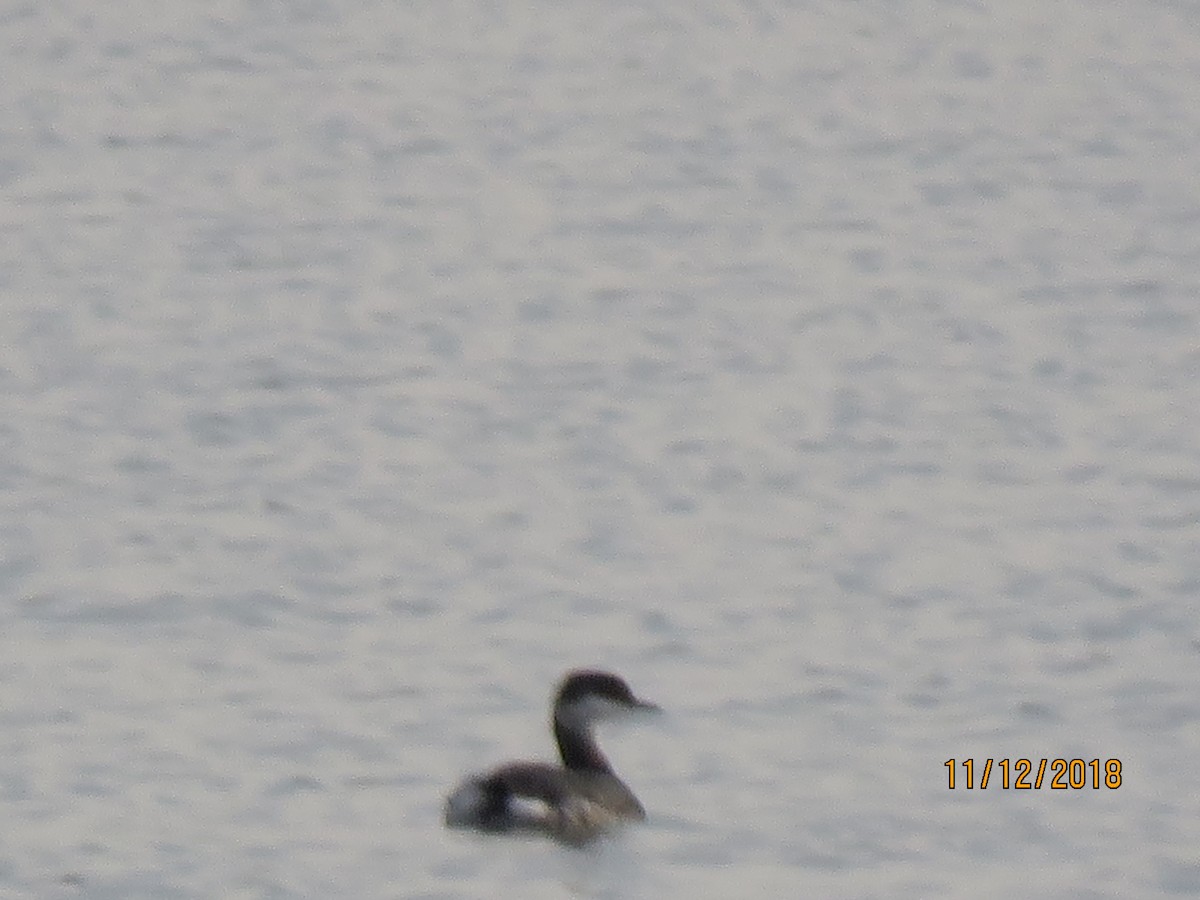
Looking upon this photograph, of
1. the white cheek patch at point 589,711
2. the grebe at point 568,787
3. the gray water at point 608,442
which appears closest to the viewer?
the grebe at point 568,787

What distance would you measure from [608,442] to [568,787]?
4782 millimetres

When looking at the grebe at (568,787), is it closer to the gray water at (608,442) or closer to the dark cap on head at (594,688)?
the dark cap on head at (594,688)

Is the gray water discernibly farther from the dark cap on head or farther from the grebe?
the dark cap on head

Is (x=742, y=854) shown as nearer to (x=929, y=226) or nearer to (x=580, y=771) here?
(x=580, y=771)

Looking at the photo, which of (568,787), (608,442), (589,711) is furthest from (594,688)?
(608,442)

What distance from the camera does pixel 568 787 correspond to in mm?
10594

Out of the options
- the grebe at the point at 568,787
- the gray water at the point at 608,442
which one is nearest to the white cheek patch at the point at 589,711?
the grebe at the point at 568,787

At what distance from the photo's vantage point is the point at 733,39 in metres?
24.9

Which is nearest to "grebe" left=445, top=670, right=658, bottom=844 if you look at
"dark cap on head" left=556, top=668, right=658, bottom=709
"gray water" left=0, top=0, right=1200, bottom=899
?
"dark cap on head" left=556, top=668, right=658, bottom=709

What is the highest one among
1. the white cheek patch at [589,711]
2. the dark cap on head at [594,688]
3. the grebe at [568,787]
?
the dark cap on head at [594,688]

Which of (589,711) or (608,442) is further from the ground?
(608,442)

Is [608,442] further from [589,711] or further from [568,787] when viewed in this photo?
[568,787]

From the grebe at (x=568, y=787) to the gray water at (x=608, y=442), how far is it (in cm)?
11

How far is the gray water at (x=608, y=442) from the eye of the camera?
1061cm
